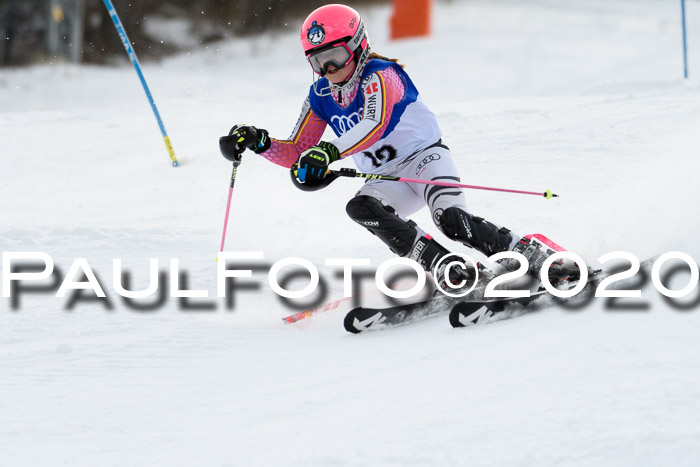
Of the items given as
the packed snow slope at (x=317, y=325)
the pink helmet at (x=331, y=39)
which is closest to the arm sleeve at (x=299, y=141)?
the pink helmet at (x=331, y=39)

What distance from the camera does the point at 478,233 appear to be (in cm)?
337

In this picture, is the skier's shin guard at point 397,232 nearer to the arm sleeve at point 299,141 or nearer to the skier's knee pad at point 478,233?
the skier's knee pad at point 478,233

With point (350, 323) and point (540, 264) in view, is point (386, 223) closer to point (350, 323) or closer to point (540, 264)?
point (350, 323)

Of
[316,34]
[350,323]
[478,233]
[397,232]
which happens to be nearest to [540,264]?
[478,233]

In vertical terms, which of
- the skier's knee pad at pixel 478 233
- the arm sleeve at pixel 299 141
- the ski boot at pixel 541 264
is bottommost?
the ski boot at pixel 541 264

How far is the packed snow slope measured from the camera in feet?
7.29

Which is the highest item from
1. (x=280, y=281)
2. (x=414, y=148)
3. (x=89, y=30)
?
(x=89, y=30)

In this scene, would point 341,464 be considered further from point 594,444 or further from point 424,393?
point 594,444

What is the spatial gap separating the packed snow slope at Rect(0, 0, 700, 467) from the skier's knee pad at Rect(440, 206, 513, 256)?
354mm

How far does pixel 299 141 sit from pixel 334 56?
60 centimetres

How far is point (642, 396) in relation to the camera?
2.19 meters

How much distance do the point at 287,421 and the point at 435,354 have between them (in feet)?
2.08

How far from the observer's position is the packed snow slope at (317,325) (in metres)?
2.22

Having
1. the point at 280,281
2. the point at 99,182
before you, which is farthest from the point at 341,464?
the point at 99,182
